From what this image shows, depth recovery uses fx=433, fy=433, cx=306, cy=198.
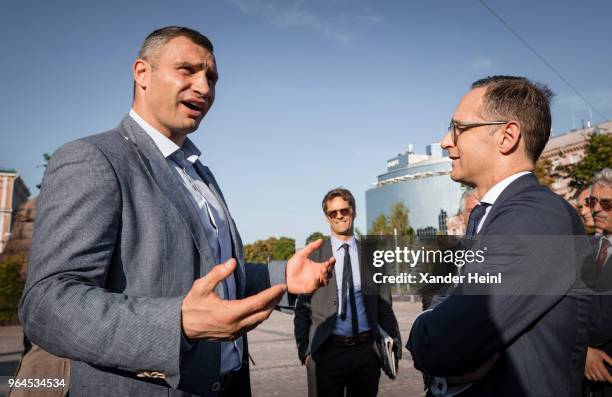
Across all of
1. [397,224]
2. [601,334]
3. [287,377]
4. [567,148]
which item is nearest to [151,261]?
[601,334]

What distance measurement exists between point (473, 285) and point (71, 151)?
5.46ft

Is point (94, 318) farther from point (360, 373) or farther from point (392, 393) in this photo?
point (392, 393)

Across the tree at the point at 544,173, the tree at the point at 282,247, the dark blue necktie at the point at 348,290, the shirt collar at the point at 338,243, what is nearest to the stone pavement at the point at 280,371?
the dark blue necktie at the point at 348,290

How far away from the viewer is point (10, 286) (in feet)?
60.7

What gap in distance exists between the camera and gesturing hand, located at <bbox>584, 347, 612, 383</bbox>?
354 centimetres

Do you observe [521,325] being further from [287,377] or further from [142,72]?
[287,377]

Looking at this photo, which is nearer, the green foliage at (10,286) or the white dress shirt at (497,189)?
the white dress shirt at (497,189)

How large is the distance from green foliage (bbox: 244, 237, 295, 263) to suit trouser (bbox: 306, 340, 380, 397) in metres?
78.2

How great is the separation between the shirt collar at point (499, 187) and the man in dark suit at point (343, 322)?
282 cm

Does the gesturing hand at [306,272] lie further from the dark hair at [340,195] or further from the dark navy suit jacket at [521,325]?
the dark hair at [340,195]

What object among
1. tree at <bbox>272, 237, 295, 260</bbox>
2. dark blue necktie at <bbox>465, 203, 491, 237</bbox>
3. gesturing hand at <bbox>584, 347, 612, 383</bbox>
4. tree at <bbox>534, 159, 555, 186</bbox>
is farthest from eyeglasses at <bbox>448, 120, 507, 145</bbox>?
tree at <bbox>272, 237, 295, 260</bbox>

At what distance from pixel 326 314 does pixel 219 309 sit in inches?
148

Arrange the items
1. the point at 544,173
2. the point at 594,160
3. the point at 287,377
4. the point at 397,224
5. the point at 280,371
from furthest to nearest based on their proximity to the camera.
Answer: the point at 397,224 < the point at 544,173 < the point at 594,160 < the point at 280,371 < the point at 287,377

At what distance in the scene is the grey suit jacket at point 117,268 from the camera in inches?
49.4
